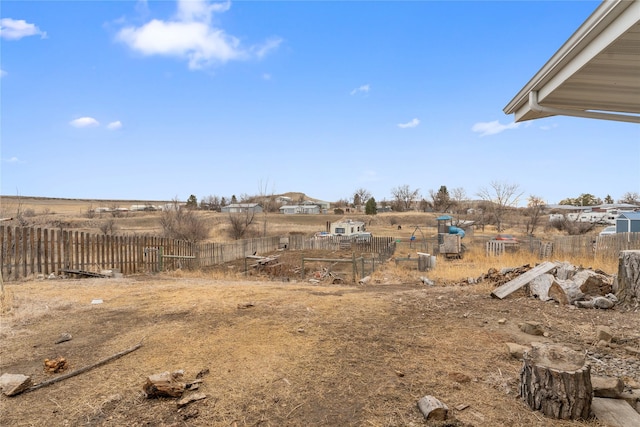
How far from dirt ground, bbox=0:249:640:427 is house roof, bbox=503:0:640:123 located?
2.74 metres

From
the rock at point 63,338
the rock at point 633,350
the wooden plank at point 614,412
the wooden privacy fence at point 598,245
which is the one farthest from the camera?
the wooden privacy fence at point 598,245

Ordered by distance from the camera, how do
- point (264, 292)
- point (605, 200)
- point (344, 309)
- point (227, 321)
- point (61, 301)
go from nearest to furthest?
point (227, 321), point (344, 309), point (61, 301), point (264, 292), point (605, 200)

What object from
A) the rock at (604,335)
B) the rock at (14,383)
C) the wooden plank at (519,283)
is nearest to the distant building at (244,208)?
the wooden plank at (519,283)

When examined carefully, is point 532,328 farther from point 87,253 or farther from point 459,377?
point 87,253

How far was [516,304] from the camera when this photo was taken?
22.0 ft

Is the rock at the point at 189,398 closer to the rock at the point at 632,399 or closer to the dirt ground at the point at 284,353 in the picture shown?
the dirt ground at the point at 284,353

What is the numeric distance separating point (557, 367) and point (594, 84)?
8.79 ft

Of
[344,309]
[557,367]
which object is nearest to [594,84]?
[557,367]

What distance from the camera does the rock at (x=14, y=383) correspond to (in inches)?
124

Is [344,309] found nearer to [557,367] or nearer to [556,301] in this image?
[557,367]

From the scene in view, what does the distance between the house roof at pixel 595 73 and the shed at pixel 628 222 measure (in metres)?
24.0

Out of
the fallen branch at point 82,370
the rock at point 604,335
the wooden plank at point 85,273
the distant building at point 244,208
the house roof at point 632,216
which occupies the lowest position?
the wooden plank at point 85,273

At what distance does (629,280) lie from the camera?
6297mm

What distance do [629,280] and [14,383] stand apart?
8632 mm
